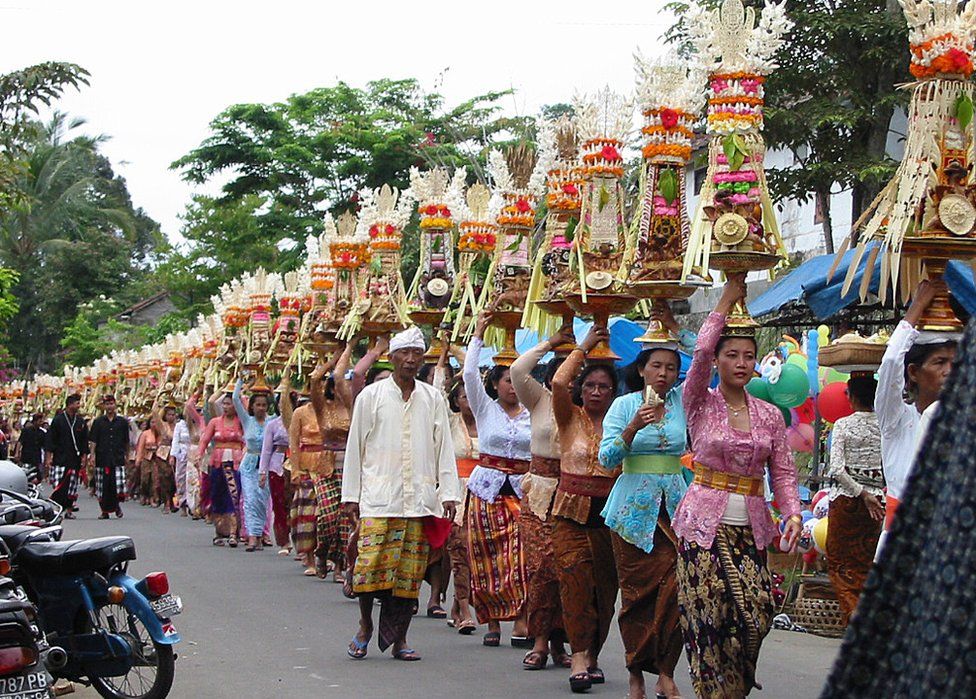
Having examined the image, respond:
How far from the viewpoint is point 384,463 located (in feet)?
31.3

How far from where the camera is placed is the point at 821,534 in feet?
34.6

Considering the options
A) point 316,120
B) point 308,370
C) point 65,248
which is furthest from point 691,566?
point 65,248

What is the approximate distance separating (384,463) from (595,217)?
2.06m

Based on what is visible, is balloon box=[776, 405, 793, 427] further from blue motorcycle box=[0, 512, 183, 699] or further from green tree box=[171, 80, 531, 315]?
green tree box=[171, 80, 531, 315]

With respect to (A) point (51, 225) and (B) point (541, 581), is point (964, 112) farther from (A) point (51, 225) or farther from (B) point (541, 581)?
(A) point (51, 225)

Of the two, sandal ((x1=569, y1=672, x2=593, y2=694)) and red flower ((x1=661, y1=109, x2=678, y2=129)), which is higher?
red flower ((x1=661, y1=109, x2=678, y2=129))

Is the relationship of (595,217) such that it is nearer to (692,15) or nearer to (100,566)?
(692,15)

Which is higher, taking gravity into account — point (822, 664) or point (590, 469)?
point (590, 469)

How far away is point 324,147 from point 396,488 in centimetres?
2420

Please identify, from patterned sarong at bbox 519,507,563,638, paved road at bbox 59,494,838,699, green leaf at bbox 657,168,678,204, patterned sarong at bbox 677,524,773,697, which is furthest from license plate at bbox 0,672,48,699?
green leaf at bbox 657,168,678,204

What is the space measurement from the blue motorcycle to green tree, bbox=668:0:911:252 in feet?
35.9

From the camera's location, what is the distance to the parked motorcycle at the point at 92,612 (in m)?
7.70

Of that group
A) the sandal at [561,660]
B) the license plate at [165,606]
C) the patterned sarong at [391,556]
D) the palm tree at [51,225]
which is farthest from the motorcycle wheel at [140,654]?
the palm tree at [51,225]

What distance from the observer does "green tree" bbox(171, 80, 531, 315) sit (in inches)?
1241
